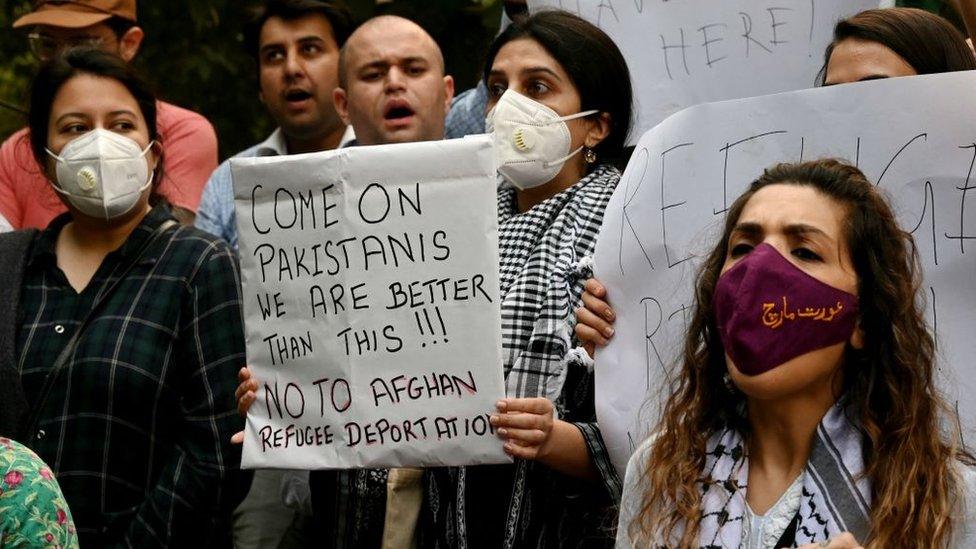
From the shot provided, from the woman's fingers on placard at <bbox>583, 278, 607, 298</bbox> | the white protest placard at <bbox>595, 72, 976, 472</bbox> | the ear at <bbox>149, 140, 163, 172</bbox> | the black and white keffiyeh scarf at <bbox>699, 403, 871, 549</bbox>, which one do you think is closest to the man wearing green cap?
the ear at <bbox>149, 140, 163, 172</bbox>

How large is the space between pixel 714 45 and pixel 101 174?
6.51 ft

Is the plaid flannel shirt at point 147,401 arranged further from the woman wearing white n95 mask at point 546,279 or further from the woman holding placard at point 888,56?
the woman holding placard at point 888,56

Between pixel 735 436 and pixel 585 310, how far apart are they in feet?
2.96

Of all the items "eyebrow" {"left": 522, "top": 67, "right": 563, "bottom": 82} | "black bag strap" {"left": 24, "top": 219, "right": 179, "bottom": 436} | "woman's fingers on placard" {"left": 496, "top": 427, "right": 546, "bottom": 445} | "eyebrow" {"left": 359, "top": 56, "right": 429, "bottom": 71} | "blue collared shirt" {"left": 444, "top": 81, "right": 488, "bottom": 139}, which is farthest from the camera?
"blue collared shirt" {"left": 444, "top": 81, "right": 488, "bottom": 139}

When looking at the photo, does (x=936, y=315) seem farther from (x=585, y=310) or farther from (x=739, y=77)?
(x=739, y=77)

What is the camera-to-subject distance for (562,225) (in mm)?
4957

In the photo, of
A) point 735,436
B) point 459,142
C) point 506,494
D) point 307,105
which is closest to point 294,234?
point 459,142

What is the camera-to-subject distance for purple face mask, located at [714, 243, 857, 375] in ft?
12.0

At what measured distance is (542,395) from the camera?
184 inches

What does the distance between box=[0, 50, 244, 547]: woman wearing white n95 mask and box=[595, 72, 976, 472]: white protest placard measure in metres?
1.31

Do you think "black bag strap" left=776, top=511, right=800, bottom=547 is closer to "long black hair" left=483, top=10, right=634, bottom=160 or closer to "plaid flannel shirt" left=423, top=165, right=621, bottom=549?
"plaid flannel shirt" left=423, top=165, right=621, bottom=549

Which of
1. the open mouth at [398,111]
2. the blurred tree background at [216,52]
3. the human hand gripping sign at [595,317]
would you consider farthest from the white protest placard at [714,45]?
the blurred tree background at [216,52]

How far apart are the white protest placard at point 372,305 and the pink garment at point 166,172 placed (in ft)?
6.02

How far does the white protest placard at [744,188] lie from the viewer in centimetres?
418
